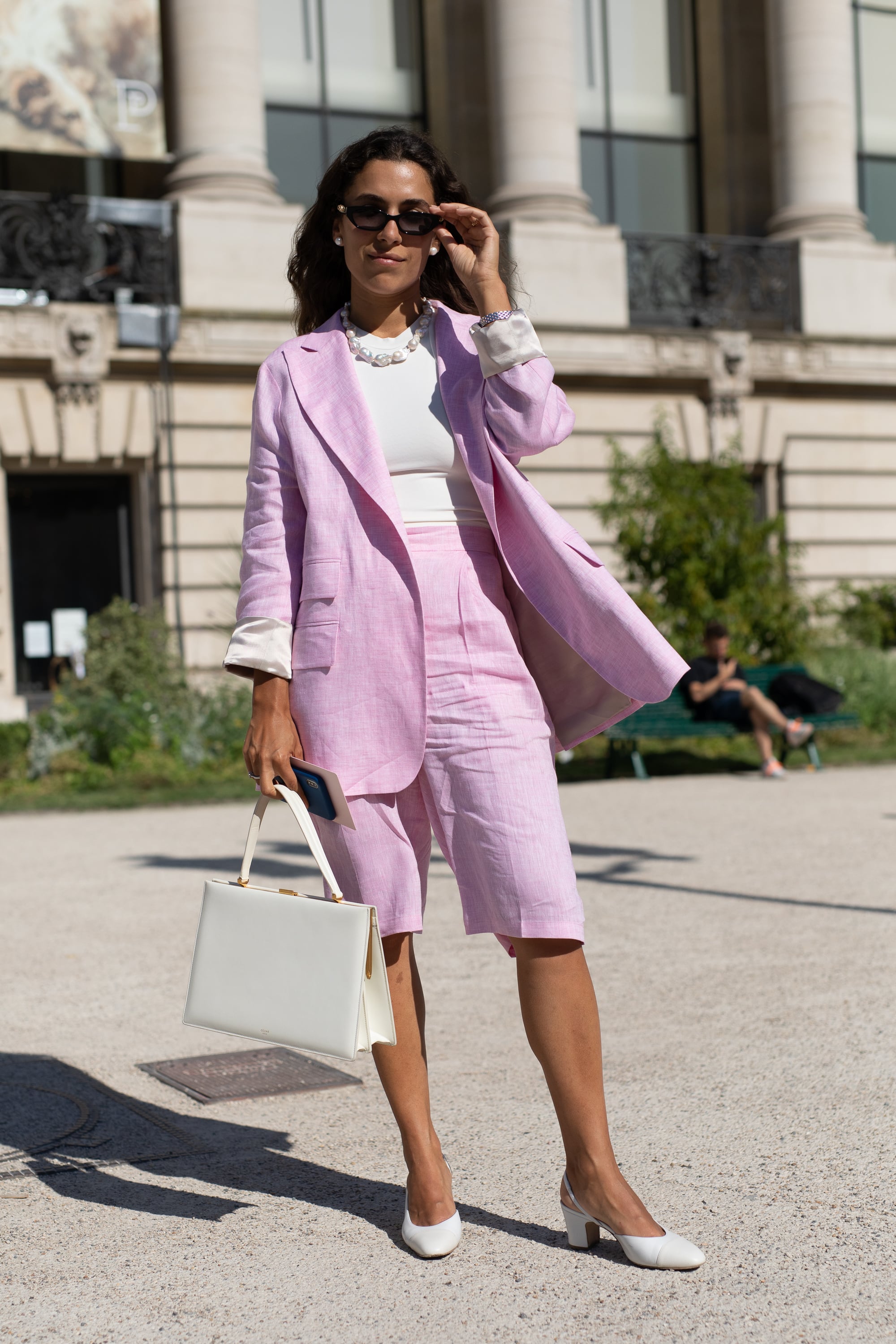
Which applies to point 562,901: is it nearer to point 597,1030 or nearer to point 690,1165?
point 597,1030

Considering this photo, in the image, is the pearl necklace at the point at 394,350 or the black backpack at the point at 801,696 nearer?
the pearl necklace at the point at 394,350

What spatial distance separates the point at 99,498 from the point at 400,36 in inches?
345

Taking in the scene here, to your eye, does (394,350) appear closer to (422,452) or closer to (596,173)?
(422,452)

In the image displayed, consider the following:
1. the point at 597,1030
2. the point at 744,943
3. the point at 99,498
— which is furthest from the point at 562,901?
the point at 99,498

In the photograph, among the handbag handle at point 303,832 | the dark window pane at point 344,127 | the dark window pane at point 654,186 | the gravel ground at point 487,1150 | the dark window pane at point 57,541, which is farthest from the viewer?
the dark window pane at point 654,186

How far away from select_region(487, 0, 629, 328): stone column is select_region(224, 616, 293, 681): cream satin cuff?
1831 centimetres

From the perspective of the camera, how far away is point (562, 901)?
2.94 meters

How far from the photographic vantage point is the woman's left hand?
306 cm

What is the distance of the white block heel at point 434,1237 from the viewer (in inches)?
116

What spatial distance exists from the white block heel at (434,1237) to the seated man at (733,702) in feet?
33.9

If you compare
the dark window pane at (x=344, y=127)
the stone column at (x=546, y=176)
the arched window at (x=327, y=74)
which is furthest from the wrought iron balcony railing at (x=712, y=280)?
the arched window at (x=327, y=74)

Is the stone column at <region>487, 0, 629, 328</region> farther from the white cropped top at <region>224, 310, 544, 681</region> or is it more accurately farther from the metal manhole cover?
the white cropped top at <region>224, 310, 544, 681</region>

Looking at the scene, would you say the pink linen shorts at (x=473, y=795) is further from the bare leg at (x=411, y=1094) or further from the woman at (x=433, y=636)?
the bare leg at (x=411, y=1094)

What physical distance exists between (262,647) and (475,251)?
3.12 feet
